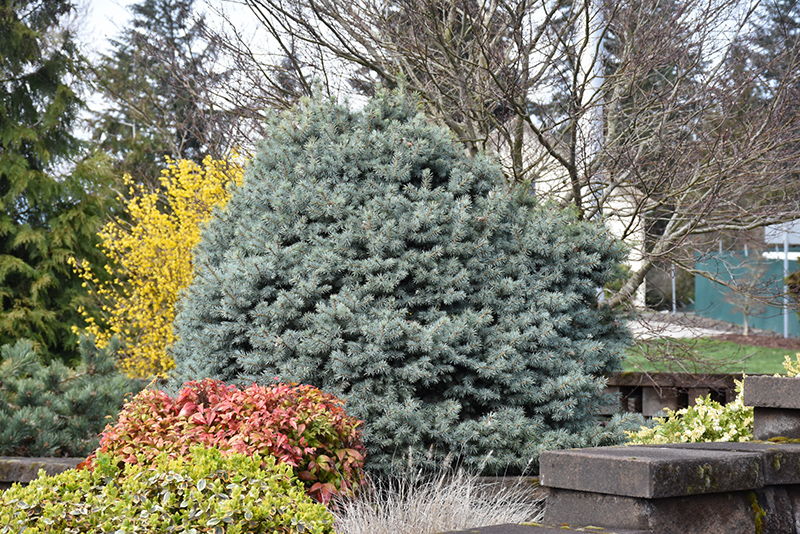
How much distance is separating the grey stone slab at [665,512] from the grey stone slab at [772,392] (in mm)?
727

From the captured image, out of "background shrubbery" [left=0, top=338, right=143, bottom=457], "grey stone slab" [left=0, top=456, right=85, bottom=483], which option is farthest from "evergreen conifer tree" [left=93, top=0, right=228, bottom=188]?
"grey stone slab" [left=0, top=456, right=85, bottom=483]

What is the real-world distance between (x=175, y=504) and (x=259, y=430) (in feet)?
3.09

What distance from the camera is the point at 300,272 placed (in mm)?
4051

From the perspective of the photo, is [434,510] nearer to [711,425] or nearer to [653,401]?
[711,425]

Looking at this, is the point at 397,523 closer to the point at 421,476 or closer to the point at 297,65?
the point at 421,476

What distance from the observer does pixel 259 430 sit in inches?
122

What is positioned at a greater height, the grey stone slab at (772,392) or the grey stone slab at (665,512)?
the grey stone slab at (772,392)

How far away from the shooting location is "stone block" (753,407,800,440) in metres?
3.24

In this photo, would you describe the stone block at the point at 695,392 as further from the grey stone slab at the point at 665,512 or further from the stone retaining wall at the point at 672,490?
the grey stone slab at the point at 665,512

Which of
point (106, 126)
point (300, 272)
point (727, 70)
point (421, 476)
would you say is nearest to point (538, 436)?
point (421, 476)

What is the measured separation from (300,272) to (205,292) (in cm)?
69

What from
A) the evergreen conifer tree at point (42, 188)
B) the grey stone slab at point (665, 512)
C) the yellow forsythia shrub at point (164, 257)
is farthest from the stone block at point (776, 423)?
the evergreen conifer tree at point (42, 188)

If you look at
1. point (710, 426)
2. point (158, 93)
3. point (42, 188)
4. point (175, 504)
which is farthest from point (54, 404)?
point (158, 93)

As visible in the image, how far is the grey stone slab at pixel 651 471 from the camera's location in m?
2.25
